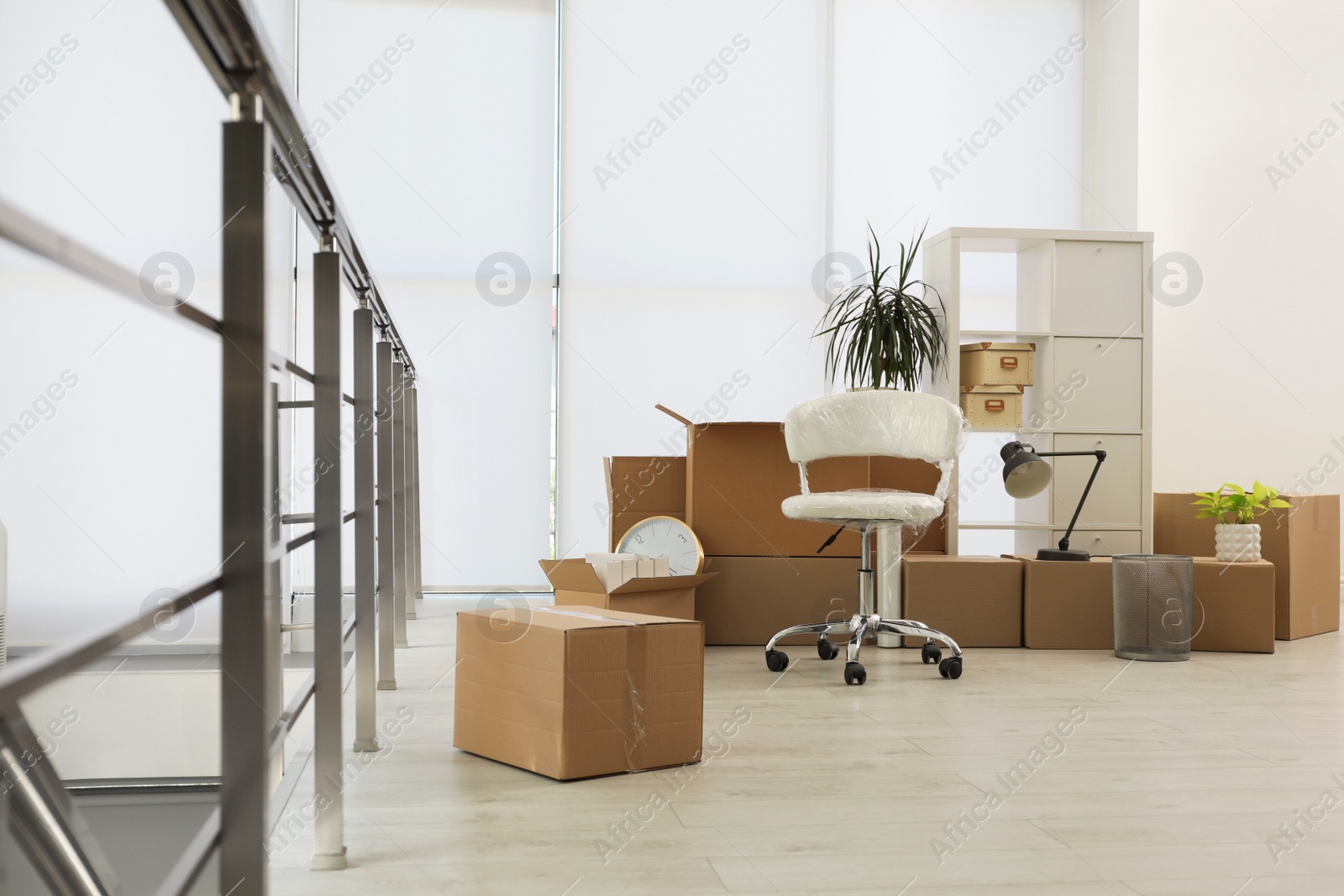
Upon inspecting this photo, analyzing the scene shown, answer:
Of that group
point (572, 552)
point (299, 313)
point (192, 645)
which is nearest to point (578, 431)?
point (572, 552)

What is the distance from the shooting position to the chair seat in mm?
2736

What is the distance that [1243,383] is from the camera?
501cm

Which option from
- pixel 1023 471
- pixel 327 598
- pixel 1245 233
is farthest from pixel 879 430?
pixel 1245 233

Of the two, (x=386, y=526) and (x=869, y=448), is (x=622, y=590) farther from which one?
(x=869, y=448)

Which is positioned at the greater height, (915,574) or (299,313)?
(299,313)

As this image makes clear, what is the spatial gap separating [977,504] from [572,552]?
7.15 ft

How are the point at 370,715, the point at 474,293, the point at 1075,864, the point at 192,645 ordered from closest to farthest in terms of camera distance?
1. the point at 1075,864
2. the point at 370,715
3. the point at 192,645
4. the point at 474,293

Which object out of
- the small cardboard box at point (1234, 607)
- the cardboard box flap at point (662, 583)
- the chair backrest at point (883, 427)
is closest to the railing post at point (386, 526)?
the cardboard box flap at point (662, 583)

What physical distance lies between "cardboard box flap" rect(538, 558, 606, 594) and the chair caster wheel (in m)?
0.76

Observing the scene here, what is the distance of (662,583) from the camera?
300cm

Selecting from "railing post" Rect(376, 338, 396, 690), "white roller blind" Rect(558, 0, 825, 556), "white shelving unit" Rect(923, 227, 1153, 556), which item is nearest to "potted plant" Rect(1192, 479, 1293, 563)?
"white shelving unit" Rect(923, 227, 1153, 556)

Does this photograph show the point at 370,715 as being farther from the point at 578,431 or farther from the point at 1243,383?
the point at 1243,383

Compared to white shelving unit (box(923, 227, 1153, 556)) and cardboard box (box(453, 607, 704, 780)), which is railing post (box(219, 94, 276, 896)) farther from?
white shelving unit (box(923, 227, 1153, 556))

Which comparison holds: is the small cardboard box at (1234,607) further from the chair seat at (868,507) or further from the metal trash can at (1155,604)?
the chair seat at (868,507)
